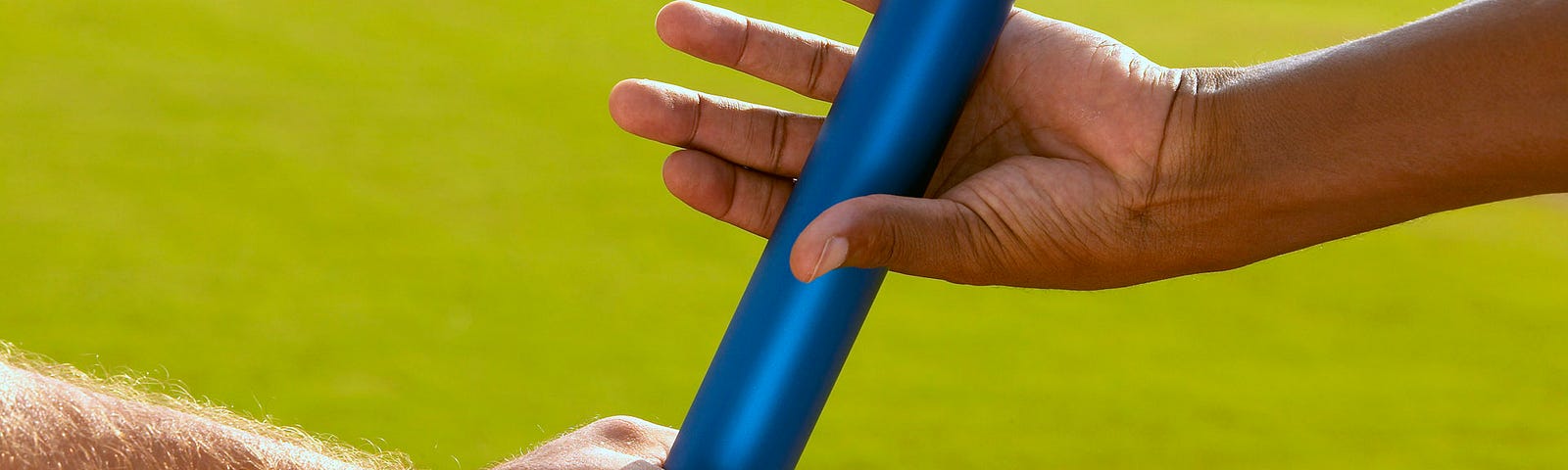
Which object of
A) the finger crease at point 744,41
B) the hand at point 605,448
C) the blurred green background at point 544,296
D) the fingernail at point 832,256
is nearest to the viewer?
the fingernail at point 832,256

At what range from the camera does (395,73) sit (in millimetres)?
1721

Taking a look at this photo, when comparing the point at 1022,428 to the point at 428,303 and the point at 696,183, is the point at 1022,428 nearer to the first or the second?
the point at 428,303

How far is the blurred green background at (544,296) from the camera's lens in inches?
52.2

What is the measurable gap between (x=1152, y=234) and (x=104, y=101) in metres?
1.35

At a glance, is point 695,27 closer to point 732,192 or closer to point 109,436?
point 732,192

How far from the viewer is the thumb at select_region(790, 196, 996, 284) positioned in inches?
17.4

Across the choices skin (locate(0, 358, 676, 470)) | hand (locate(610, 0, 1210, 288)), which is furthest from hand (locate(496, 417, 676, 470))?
hand (locate(610, 0, 1210, 288))

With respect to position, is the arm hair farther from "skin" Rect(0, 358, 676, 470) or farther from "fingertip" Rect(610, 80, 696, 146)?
"fingertip" Rect(610, 80, 696, 146)

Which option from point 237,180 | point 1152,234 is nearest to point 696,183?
point 1152,234

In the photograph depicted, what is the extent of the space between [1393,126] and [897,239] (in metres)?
0.17

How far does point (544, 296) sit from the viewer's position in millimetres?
1420

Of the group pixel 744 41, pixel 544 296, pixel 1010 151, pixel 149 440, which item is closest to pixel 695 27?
pixel 744 41

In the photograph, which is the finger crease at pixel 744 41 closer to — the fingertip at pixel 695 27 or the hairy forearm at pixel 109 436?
the fingertip at pixel 695 27

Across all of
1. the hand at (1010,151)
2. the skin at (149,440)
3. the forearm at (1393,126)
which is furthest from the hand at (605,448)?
the forearm at (1393,126)
